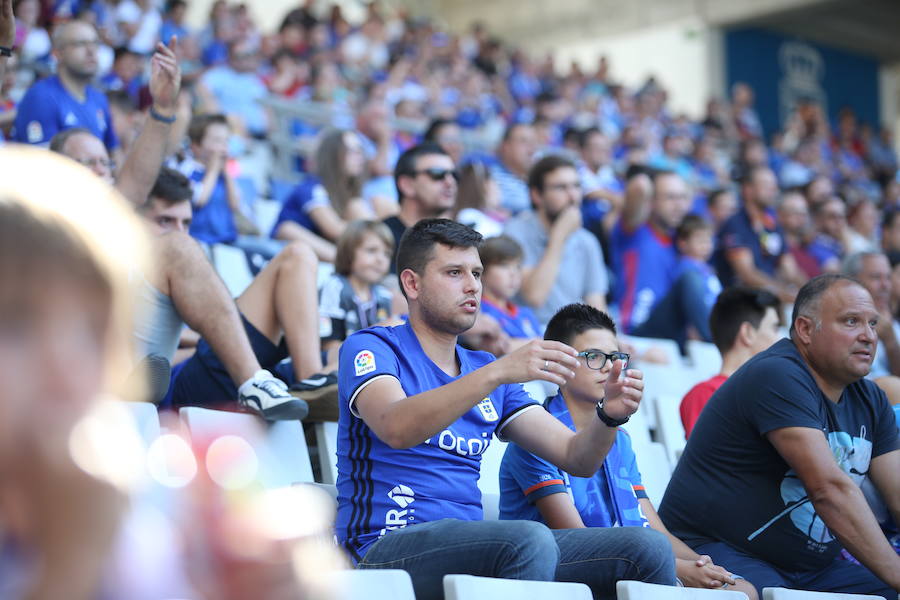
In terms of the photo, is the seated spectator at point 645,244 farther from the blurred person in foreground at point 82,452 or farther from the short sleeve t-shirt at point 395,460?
the blurred person in foreground at point 82,452

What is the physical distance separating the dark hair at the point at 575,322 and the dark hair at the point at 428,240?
1.61 ft

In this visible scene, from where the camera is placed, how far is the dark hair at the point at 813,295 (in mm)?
3033

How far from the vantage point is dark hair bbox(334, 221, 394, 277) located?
3.93m

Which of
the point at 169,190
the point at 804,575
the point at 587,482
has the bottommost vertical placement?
the point at 804,575

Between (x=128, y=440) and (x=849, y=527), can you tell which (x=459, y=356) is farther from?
(x=128, y=440)

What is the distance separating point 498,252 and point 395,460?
1929 mm

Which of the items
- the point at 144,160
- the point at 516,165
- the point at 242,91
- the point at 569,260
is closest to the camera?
the point at 144,160

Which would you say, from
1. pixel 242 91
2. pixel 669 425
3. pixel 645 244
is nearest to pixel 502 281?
pixel 669 425

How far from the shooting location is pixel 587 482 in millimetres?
2760

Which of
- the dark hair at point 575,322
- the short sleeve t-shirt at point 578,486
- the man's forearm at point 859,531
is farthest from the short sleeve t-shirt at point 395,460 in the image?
the man's forearm at point 859,531

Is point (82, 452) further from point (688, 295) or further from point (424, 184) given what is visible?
point (688, 295)

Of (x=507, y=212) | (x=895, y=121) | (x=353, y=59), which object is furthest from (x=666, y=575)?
(x=895, y=121)

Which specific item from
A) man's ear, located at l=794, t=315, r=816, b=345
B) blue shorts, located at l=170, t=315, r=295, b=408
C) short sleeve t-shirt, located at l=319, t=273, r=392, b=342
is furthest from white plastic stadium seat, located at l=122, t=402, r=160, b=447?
man's ear, located at l=794, t=315, r=816, b=345

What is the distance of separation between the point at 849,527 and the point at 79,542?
8.30 feet
